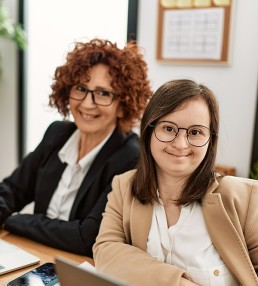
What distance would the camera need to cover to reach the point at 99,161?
1639 mm

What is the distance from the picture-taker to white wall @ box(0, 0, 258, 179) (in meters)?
2.15

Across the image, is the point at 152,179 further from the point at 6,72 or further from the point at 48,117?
the point at 6,72

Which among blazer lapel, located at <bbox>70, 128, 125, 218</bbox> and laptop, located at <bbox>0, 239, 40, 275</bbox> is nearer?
laptop, located at <bbox>0, 239, 40, 275</bbox>

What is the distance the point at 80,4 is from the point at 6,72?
899mm

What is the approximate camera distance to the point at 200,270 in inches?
44.2

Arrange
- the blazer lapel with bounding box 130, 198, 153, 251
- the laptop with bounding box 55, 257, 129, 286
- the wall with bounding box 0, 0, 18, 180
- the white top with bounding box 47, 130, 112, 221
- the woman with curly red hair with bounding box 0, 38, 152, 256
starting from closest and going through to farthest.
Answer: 1. the laptop with bounding box 55, 257, 129, 286
2. the blazer lapel with bounding box 130, 198, 153, 251
3. the woman with curly red hair with bounding box 0, 38, 152, 256
4. the white top with bounding box 47, 130, 112, 221
5. the wall with bounding box 0, 0, 18, 180

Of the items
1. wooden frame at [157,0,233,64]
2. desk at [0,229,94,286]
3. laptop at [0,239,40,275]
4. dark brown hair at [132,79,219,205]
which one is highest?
wooden frame at [157,0,233,64]

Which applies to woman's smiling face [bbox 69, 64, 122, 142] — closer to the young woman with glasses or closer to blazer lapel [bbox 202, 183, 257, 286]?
the young woman with glasses

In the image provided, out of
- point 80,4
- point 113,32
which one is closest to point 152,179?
point 113,32

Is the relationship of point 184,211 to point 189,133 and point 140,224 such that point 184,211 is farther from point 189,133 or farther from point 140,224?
point 189,133

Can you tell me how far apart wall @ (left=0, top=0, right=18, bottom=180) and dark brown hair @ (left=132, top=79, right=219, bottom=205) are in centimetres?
236

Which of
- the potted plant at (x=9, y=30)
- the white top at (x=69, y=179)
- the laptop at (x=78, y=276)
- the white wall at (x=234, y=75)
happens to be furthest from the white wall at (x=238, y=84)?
the laptop at (x=78, y=276)

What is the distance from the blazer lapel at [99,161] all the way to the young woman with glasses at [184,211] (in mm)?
380

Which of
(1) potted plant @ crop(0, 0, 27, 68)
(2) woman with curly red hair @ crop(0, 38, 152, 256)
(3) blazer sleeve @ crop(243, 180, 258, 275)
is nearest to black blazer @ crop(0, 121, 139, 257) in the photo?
(2) woman with curly red hair @ crop(0, 38, 152, 256)
